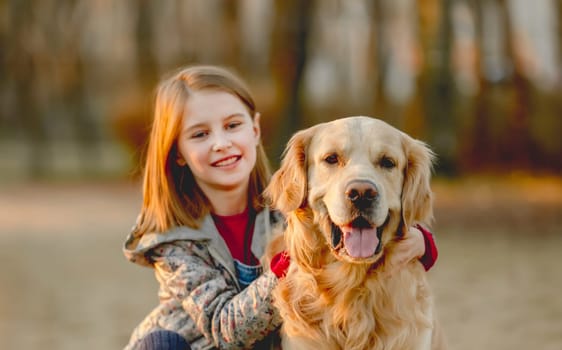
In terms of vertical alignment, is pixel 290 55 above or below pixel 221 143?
above

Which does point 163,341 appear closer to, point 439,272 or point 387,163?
point 387,163

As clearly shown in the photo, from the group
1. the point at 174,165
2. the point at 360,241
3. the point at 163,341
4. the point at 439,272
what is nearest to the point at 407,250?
the point at 360,241

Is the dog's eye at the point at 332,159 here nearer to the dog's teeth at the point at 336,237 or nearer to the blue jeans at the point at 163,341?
the dog's teeth at the point at 336,237

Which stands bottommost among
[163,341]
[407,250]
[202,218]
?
[163,341]

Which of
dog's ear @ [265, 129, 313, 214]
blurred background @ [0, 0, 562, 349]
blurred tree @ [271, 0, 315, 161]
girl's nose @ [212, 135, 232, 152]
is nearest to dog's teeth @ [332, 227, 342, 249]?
dog's ear @ [265, 129, 313, 214]

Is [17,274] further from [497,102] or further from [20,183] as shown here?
[20,183]

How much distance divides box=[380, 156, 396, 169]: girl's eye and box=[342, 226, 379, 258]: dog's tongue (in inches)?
9.6

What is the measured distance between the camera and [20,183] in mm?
19266

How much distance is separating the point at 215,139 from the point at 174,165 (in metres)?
0.32

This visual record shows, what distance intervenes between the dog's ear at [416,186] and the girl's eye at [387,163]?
85 mm

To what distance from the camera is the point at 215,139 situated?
134 inches

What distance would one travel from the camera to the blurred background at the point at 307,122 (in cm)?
713

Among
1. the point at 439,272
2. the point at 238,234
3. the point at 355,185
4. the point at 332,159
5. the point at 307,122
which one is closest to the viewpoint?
the point at 355,185

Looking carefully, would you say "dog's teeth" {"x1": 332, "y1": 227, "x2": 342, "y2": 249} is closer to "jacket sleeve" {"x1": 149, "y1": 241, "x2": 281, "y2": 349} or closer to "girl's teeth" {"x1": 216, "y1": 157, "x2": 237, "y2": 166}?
"jacket sleeve" {"x1": 149, "y1": 241, "x2": 281, "y2": 349}
